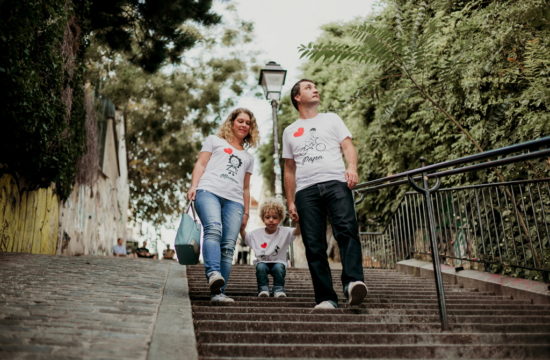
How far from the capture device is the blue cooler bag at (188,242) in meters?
3.57

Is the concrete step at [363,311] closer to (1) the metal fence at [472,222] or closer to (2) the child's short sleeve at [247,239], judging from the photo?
(1) the metal fence at [472,222]

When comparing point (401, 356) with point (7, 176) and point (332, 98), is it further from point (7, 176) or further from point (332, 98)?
point (332, 98)

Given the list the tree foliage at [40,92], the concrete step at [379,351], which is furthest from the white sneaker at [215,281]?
the tree foliage at [40,92]

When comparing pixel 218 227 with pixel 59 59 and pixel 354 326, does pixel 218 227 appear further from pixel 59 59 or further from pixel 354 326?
pixel 59 59

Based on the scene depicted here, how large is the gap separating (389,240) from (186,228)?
5.27 meters

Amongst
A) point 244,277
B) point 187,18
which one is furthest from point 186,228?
point 187,18

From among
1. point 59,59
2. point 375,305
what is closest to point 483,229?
point 375,305

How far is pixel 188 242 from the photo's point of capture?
3.58 meters

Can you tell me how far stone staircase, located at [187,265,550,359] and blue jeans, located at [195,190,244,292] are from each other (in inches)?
12.8

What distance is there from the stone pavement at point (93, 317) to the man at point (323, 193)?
104 centimetres

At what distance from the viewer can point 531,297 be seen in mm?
4246

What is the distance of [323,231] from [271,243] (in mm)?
1109

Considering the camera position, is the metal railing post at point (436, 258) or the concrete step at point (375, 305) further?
the concrete step at point (375, 305)

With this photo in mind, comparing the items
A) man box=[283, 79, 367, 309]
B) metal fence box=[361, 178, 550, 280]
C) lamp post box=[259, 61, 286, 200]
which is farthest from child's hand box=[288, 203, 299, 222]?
lamp post box=[259, 61, 286, 200]
